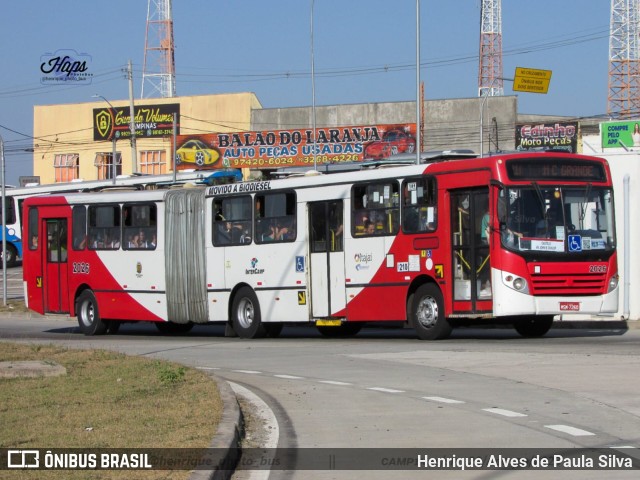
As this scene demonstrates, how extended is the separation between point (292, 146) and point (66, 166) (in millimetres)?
20875

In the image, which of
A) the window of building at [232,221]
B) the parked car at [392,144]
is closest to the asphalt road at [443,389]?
the window of building at [232,221]

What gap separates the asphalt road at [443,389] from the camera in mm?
9914

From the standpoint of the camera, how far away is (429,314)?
20844mm

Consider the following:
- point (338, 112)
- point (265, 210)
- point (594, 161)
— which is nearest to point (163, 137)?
point (338, 112)

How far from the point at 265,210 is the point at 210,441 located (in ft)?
50.2

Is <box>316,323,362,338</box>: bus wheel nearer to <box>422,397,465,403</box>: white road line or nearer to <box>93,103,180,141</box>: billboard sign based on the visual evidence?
<box>422,397,465,403</box>: white road line

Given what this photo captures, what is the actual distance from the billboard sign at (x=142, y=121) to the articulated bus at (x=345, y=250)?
5103cm

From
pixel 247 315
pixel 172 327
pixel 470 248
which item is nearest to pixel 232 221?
pixel 247 315

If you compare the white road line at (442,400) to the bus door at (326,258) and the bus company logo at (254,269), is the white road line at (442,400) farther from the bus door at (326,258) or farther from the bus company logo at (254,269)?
the bus company logo at (254,269)

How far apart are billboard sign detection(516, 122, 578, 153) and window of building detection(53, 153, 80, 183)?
3330 cm

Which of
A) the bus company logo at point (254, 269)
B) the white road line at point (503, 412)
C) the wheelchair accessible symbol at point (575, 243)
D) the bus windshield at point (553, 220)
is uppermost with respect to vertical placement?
the bus windshield at point (553, 220)

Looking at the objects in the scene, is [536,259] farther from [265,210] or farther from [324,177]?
[265,210]

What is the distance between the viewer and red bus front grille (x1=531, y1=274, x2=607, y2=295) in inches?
764

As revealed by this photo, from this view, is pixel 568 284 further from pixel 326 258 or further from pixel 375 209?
pixel 326 258
